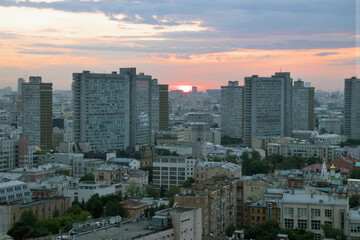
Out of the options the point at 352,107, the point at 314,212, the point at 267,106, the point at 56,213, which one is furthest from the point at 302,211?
the point at 352,107

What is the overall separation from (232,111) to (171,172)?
39.5m

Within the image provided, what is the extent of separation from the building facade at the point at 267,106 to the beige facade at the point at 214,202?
41524mm

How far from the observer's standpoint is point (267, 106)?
226 ft

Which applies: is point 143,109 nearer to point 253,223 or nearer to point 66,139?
point 66,139

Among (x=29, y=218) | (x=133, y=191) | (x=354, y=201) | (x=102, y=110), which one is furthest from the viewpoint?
(x=102, y=110)

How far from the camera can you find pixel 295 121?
83188mm

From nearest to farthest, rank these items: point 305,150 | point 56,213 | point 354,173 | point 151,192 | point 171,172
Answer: point 56,213
point 151,192
point 354,173
point 171,172
point 305,150

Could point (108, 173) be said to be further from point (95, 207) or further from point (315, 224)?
point (315, 224)

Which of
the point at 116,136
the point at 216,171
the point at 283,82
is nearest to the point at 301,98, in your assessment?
the point at 283,82

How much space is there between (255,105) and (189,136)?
23.6ft

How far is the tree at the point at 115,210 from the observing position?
25281 mm

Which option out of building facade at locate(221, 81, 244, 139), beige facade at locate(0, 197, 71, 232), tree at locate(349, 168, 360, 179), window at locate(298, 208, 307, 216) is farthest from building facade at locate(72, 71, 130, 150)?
window at locate(298, 208, 307, 216)

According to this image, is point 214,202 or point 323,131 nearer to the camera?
point 214,202

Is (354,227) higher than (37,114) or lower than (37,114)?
lower
